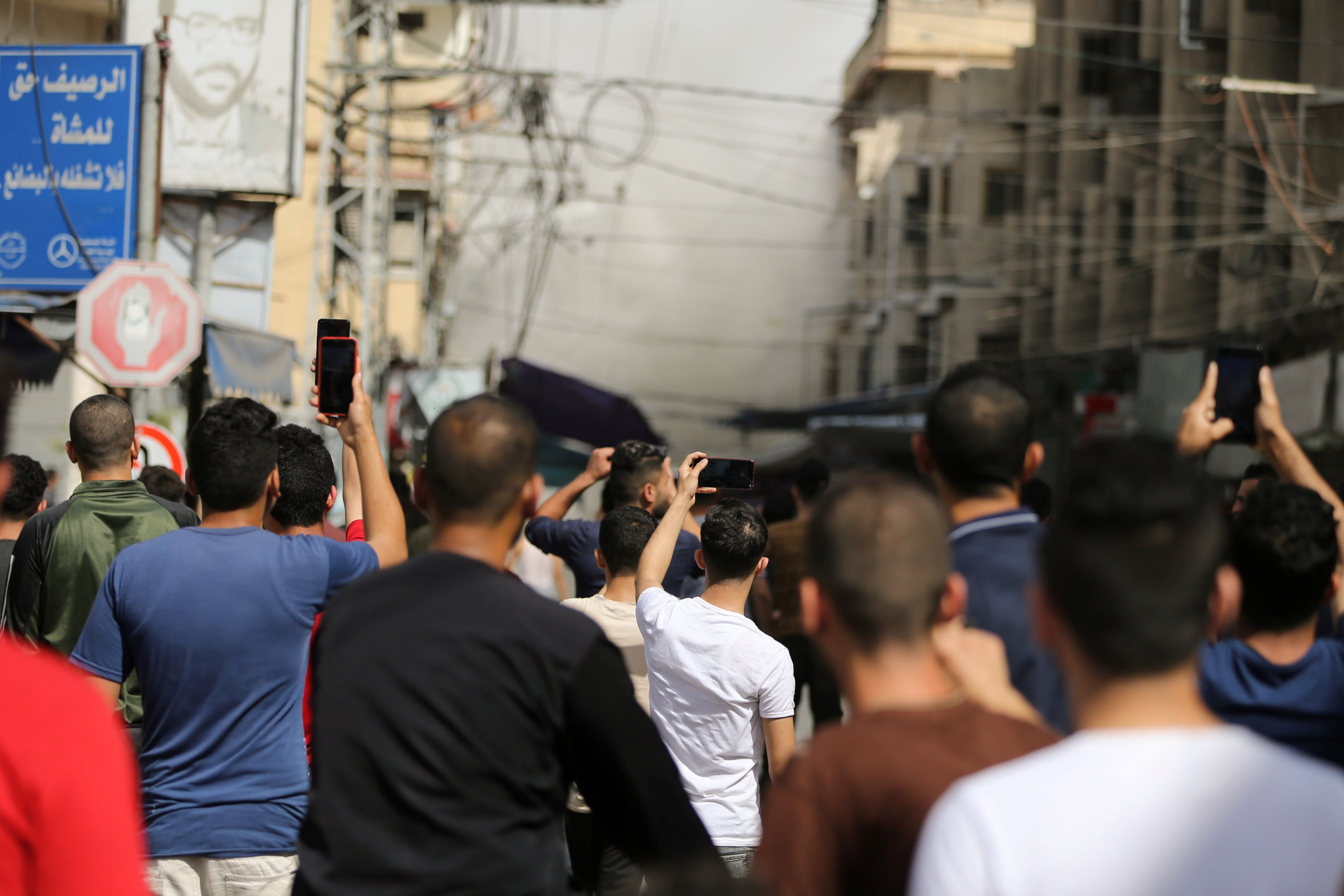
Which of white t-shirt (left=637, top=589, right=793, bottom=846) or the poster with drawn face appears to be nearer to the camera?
white t-shirt (left=637, top=589, right=793, bottom=846)

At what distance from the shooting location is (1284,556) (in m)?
2.77

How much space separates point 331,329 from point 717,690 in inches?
64.8

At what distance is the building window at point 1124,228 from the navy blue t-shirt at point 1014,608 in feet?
70.8

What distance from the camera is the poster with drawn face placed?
10656mm

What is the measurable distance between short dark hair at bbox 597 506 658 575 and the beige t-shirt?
14 centimetres

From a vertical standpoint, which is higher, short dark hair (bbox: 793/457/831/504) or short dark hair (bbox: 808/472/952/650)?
short dark hair (bbox: 808/472/952/650)

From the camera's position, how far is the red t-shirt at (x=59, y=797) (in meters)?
1.41

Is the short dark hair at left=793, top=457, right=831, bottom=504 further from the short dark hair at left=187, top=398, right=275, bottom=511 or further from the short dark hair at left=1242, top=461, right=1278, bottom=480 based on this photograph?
the short dark hair at left=187, top=398, right=275, bottom=511

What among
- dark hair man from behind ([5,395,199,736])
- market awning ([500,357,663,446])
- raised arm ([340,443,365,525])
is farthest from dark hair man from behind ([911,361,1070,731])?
market awning ([500,357,663,446])

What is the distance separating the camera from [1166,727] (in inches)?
62.5

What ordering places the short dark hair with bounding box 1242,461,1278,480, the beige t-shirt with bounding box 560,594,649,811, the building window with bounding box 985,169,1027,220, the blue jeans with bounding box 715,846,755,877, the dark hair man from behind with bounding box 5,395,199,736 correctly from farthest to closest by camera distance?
the building window with bounding box 985,169,1027,220 → the short dark hair with bounding box 1242,461,1278,480 → the beige t-shirt with bounding box 560,594,649,811 → the dark hair man from behind with bounding box 5,395,199,736 → the blue jeans with bounding box 715,846,755,877

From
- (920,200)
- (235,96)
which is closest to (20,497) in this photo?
(235,96)

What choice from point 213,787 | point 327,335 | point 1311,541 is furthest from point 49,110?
point 1311,541

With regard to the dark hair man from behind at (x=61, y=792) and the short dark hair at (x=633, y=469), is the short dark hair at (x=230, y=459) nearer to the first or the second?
the dark hair man from behind at (x=61, y=792)
